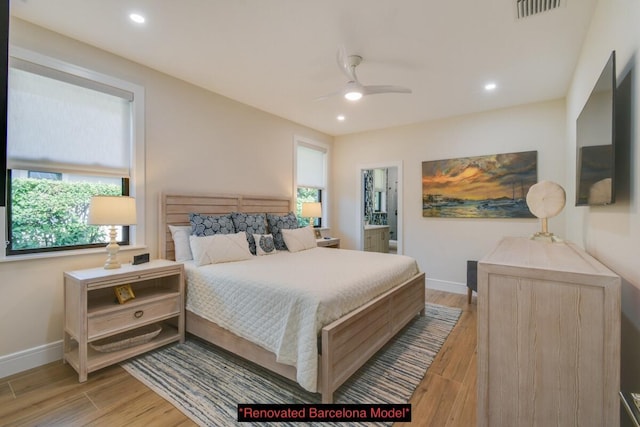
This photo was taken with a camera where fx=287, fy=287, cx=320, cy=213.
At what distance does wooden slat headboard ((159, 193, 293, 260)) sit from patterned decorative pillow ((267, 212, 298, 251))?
28 centimetres

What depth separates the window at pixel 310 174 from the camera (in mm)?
5000

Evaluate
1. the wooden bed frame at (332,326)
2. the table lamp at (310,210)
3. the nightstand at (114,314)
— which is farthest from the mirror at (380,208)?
the nightstand at (114,314)

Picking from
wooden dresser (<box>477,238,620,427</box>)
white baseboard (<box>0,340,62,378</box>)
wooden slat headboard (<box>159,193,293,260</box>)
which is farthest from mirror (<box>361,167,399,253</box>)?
white baseboard (<box>0,340,62,378</box>)

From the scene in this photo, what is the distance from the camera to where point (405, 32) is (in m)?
2.34

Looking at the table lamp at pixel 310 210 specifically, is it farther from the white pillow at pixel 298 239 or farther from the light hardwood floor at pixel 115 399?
the light hardwood floor at pixel 115 399

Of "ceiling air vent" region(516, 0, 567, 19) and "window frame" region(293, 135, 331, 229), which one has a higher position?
"ceiling air vent" region(516, 0, 567, 19)

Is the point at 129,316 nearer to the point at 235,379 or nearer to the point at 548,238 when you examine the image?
the point at 235,379

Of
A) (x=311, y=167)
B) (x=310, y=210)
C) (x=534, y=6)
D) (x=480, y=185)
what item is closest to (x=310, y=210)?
(x=310, y=210)

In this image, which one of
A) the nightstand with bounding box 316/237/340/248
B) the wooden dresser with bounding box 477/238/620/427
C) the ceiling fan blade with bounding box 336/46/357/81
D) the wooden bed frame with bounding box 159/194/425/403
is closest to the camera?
the wooden dresser with bounding box 477/238/620/427

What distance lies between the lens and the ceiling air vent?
1967mm

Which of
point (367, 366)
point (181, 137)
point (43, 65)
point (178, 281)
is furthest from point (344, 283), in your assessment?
point (43, 65)

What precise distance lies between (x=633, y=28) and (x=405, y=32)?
1413mm

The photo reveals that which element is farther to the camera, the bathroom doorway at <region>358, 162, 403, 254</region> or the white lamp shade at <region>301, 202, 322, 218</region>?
the bathroom doorway at <region>358, 162, 403, 254</region>

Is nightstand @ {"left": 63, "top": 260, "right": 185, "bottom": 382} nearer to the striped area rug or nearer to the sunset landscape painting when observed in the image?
the striped area rug
